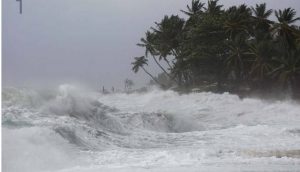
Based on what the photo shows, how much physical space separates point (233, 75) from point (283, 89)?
3.63 meters

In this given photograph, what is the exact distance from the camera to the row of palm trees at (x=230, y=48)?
15.0m

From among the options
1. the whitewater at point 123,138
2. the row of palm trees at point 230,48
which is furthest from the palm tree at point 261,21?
the whitewater at point 123,138

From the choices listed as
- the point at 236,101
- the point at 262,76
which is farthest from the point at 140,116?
the point at 262,76

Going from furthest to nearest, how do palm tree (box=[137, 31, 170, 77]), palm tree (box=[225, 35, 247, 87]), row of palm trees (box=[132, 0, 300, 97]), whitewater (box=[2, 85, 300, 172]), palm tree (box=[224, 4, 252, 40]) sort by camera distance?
palm tree (box=[137, 31, 170, 77])
palm tree (box=[224, 4, 252, 40])
palm tree (box=[225, 35, 247, 87])
row of palm trees (box=[132, 0, 300, 97])
whitewater (box=[2, 85, 300, 172])

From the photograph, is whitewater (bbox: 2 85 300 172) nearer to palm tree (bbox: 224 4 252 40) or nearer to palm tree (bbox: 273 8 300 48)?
palm tree (bbox: 273 8 300 48)

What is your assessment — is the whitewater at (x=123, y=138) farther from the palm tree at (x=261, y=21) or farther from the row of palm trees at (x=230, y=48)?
the palm tree at (x=261, y=21)

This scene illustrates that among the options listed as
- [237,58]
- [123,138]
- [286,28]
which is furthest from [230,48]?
[123,138]

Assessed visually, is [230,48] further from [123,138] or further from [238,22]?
[123,138]

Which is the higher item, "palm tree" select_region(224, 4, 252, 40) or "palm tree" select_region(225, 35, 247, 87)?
"palm tree" select_region(224, 4, 252, 40)

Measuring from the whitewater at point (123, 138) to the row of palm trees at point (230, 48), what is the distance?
8.63 ft

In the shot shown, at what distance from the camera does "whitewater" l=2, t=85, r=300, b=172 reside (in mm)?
4395

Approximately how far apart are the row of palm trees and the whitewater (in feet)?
8.63

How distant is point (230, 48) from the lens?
1741 centimetres

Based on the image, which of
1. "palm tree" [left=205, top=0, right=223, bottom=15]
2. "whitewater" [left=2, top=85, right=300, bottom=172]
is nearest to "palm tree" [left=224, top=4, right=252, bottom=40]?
"palm tree" [left=205, top=0, right=223, bottom=15]
